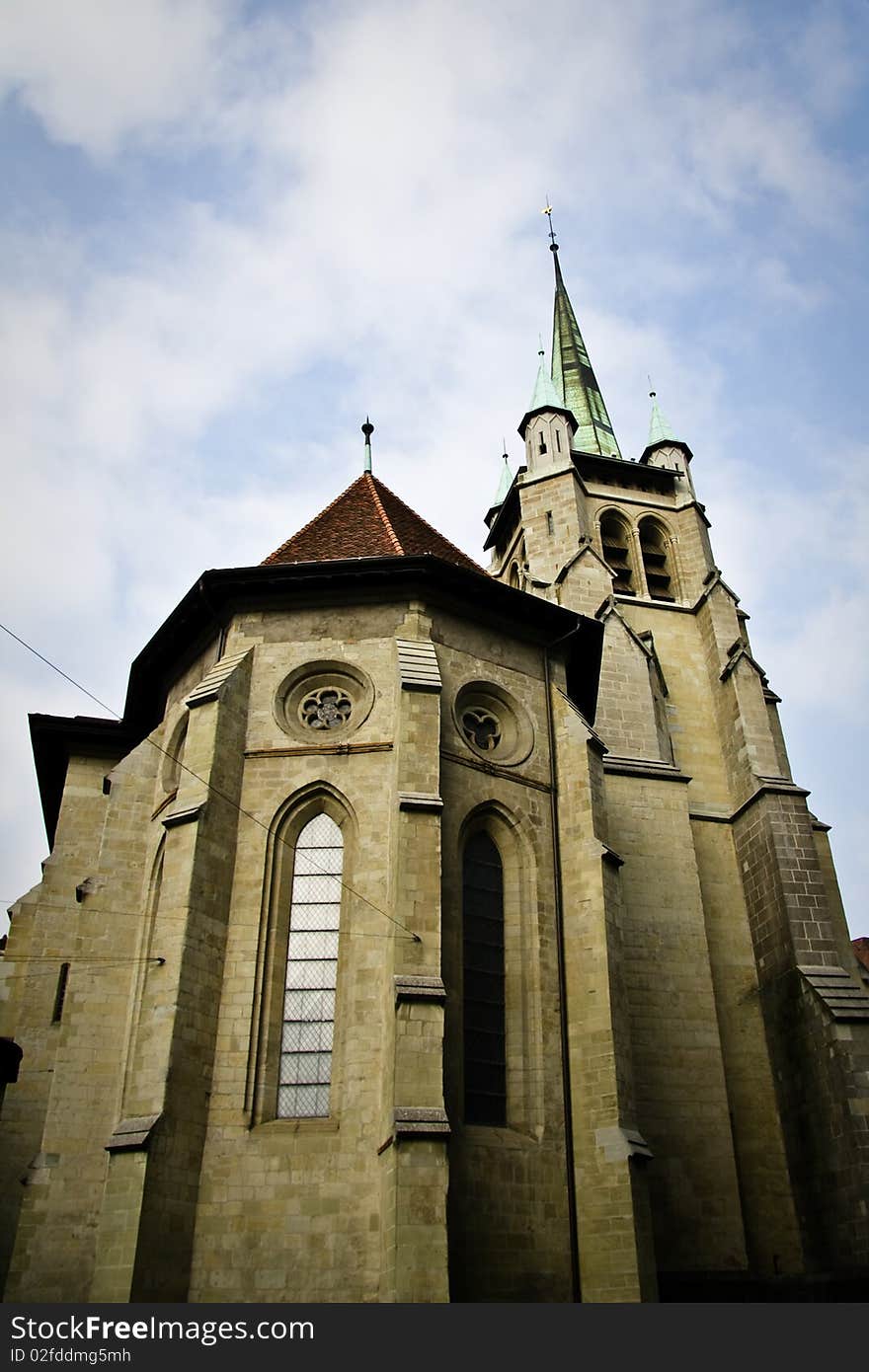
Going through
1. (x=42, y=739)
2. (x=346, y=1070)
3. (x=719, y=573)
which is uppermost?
(x=719, y=573)

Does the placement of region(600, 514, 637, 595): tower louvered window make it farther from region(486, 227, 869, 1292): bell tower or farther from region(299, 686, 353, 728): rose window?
region(299, 686, 353, 728): rose window

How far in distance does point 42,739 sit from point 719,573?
677 inches

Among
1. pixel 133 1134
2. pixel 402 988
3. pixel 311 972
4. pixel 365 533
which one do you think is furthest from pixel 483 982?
pixel 365 533

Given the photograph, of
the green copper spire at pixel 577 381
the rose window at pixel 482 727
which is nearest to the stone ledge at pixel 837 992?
the rose window at pixel 482 727

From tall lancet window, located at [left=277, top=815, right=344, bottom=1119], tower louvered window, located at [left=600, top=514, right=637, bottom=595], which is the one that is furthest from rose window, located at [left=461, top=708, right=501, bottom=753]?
tower louvered window, located at [left=600, top=514, right=637, bottom=595]

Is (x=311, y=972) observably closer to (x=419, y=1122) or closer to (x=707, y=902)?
(x=419, y=1122)

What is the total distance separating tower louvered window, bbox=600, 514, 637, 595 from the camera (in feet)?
91.2

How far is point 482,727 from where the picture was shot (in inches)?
607

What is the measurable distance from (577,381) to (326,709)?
2484cm

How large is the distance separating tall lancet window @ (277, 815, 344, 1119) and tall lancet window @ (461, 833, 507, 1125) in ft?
5.51

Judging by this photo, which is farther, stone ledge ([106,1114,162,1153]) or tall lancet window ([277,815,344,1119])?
tall lancet window ([277,815,344,1119])

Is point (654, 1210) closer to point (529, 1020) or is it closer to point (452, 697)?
point (529, 1020)

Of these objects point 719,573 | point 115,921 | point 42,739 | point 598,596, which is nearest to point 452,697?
point 115,921

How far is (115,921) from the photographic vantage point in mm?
14922
